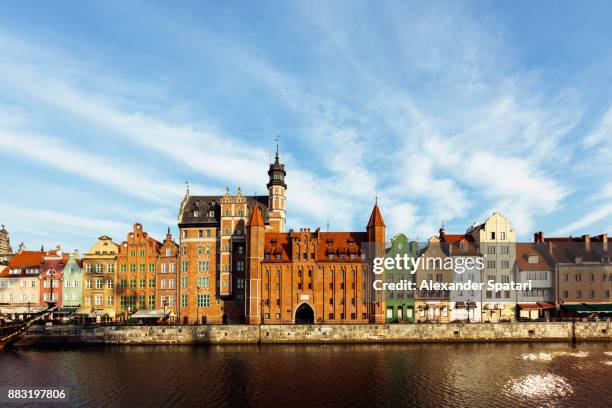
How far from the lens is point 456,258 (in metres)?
92.9

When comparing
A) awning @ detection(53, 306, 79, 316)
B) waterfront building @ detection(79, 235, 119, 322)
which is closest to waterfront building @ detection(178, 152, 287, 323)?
waterfront building @ detection(79, 235, 119, 322)

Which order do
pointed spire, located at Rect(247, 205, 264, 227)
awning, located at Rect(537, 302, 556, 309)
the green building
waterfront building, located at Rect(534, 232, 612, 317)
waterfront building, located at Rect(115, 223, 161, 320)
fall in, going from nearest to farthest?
pointed spire, located at Rect(247, 205, 264, 227) < the green building < awning, located at Rect(537, 302, 556, 309) < waterfront building, located at Rect(534, 232, 612, 317) < waterfront building, located at Rect(115, 223, 161, 320)

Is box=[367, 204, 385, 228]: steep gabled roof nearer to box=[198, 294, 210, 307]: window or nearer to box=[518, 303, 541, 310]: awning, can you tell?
box=[518, 303, 541, 310]: awning

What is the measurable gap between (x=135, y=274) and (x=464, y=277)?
74418 millimetres

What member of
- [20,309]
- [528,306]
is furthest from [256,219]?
[528,306]

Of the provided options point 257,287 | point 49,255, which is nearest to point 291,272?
point 257,287

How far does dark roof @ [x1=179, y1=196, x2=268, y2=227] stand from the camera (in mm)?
90500

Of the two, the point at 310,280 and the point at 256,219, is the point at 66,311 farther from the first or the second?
the point at 310,280

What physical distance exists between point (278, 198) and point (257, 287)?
21021 mm

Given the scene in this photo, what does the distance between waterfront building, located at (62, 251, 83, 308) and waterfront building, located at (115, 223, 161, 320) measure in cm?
902

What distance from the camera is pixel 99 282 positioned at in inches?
3661

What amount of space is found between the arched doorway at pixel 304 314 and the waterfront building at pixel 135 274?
32.4m

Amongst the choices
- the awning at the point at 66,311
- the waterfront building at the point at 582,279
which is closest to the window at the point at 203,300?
the awning at the point at 66,311

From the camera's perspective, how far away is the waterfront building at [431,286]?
291 feet
